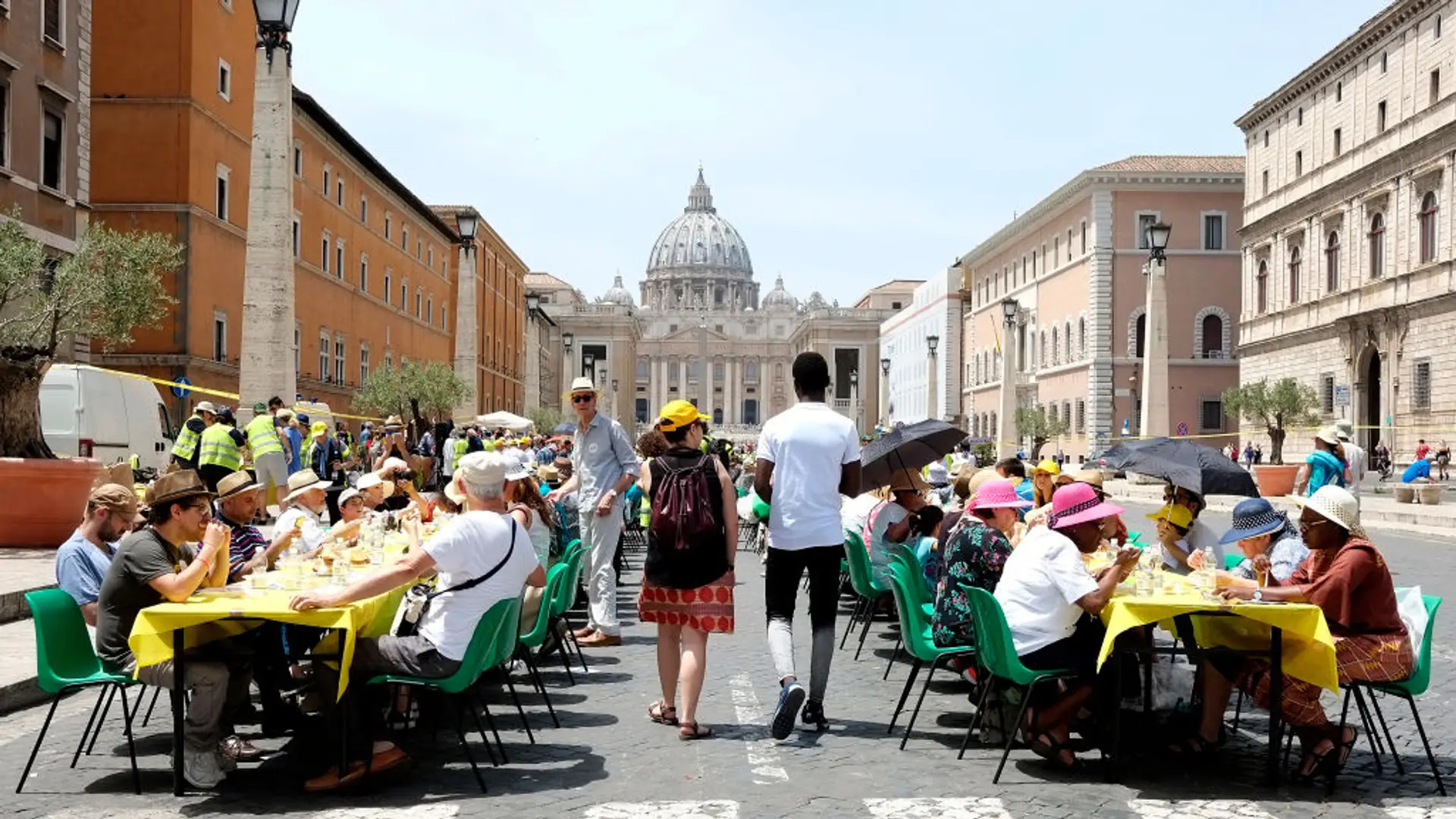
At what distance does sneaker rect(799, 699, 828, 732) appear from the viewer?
7.12 metres

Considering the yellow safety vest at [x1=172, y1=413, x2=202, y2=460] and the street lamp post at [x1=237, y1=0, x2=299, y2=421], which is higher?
the street lamp post at [x1=237, y1=0, x2=299, y2=421]

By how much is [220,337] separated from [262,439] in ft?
57.2

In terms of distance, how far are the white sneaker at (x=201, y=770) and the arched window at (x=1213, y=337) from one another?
188ft

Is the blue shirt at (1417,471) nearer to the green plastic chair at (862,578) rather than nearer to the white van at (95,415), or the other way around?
the white van at (95,415)

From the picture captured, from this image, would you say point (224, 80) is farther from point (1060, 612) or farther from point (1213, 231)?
point (1213, 231)

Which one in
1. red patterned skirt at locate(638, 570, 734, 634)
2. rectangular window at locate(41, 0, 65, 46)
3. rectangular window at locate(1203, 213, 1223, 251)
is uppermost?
rectangular window at locate(1203, 213, 1223, 251)

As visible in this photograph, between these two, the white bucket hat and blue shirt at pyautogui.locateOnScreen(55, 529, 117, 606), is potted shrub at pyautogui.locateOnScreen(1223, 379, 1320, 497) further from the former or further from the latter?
blue shirt at pyautogui.locateOnScreen(55, 529, 117, 606)

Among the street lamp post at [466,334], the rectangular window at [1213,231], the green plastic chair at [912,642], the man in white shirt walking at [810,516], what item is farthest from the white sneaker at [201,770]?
the rectangular window at [1213,231]

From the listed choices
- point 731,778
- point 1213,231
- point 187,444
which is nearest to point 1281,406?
point 1213,231

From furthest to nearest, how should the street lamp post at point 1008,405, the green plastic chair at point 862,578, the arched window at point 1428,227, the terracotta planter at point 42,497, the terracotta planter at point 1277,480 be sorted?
the street lamp post at point 1008,405 → the arched window at point 1428,227 → the terracotta planter at point 1277,480 → the terracotta planter at point 42,497 → the green plastic chair at point 862,578

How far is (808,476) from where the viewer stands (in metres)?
7.12

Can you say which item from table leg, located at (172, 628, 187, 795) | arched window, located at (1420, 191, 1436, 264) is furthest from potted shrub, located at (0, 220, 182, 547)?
arched window, located at (1420, 191, 1436, 264)

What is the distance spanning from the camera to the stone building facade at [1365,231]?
122 ft

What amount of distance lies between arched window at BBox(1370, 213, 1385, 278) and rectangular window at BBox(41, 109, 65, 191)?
1319 inches
